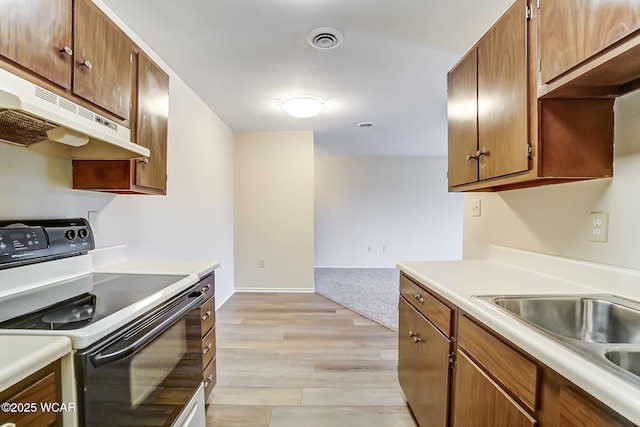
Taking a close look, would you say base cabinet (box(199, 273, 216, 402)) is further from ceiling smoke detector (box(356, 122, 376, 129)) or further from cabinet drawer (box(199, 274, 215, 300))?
ceiling smoke detector (box(356, 122, 376, 129))

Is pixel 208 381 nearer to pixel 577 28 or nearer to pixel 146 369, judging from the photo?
pixel 146 369

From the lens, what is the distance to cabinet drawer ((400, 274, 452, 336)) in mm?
1280

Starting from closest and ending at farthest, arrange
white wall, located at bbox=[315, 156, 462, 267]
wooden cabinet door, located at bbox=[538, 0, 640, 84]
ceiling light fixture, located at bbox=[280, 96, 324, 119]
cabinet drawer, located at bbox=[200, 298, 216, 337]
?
wooden cabinet door, located at bbox=[538, 0, 640, 84], cabinet drawer, located at bbox=[200, 298, 216, 337], ceiling light fixture, located at bbox=[280, 96, 324, 119], white wall, located at bbox=[315, 156, 462, 267]

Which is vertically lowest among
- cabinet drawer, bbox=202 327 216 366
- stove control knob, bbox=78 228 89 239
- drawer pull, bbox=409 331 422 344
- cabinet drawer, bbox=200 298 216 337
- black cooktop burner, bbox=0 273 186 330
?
cabinet drawer, bbox=202 327 216 366

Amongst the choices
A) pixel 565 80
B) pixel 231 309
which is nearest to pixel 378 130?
pixel 231 309

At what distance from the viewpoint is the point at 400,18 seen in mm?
1752

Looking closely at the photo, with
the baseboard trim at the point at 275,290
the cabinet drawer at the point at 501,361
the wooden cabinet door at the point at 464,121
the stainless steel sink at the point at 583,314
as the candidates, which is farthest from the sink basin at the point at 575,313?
the baseboard trim at the point at 275,290

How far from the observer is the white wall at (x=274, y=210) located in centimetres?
427

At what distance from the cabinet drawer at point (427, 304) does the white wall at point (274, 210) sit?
102 inches

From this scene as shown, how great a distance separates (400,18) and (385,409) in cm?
233

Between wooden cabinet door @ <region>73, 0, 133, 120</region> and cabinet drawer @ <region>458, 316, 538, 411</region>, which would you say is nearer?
cabinet drawer @ <region>458, 316, 538, 411</region>

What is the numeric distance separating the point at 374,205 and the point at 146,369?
221 inches

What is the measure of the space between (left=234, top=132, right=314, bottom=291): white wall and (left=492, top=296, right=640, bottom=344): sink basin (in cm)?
329

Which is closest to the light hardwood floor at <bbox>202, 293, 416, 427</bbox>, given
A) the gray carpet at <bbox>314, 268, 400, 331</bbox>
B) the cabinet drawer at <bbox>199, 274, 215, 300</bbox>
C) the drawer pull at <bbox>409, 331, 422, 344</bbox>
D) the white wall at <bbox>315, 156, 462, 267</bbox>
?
the gray carpet at <bbox>314, 268, 400, 331</bbox>
